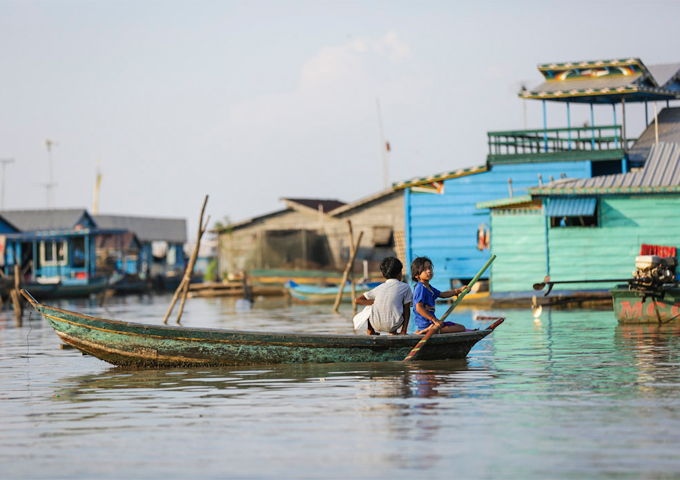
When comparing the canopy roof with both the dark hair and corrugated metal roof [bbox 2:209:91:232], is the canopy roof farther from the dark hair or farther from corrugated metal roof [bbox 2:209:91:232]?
corrugated metal roof [bbox 2:209:91:232]

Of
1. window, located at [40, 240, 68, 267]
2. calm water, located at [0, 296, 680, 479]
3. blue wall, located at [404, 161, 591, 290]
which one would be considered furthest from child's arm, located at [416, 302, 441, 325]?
window, located at [40, 240, 68, 267]

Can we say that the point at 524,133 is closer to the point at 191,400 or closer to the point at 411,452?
the point at 191,400

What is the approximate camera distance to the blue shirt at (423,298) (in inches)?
439

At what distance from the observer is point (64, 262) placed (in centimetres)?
4375

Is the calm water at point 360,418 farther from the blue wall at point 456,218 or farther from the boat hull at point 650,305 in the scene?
the blue wall at point 456,218

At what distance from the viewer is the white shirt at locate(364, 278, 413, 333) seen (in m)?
11.0

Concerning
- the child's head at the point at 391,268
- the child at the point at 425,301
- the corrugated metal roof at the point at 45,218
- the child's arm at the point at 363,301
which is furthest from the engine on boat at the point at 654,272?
the corrugated metal roof at the point at 45,218

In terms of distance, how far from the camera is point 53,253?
43656 mm

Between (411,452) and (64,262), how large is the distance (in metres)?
40.0

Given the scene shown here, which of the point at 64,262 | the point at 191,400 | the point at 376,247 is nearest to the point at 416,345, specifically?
the point at 191,400

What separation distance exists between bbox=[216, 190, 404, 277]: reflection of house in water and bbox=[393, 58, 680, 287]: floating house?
901 cm

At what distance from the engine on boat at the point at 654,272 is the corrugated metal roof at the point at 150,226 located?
5120 centimetres

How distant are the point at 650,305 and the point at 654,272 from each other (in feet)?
2.67

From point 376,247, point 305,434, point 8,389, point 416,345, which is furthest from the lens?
point 376,247
